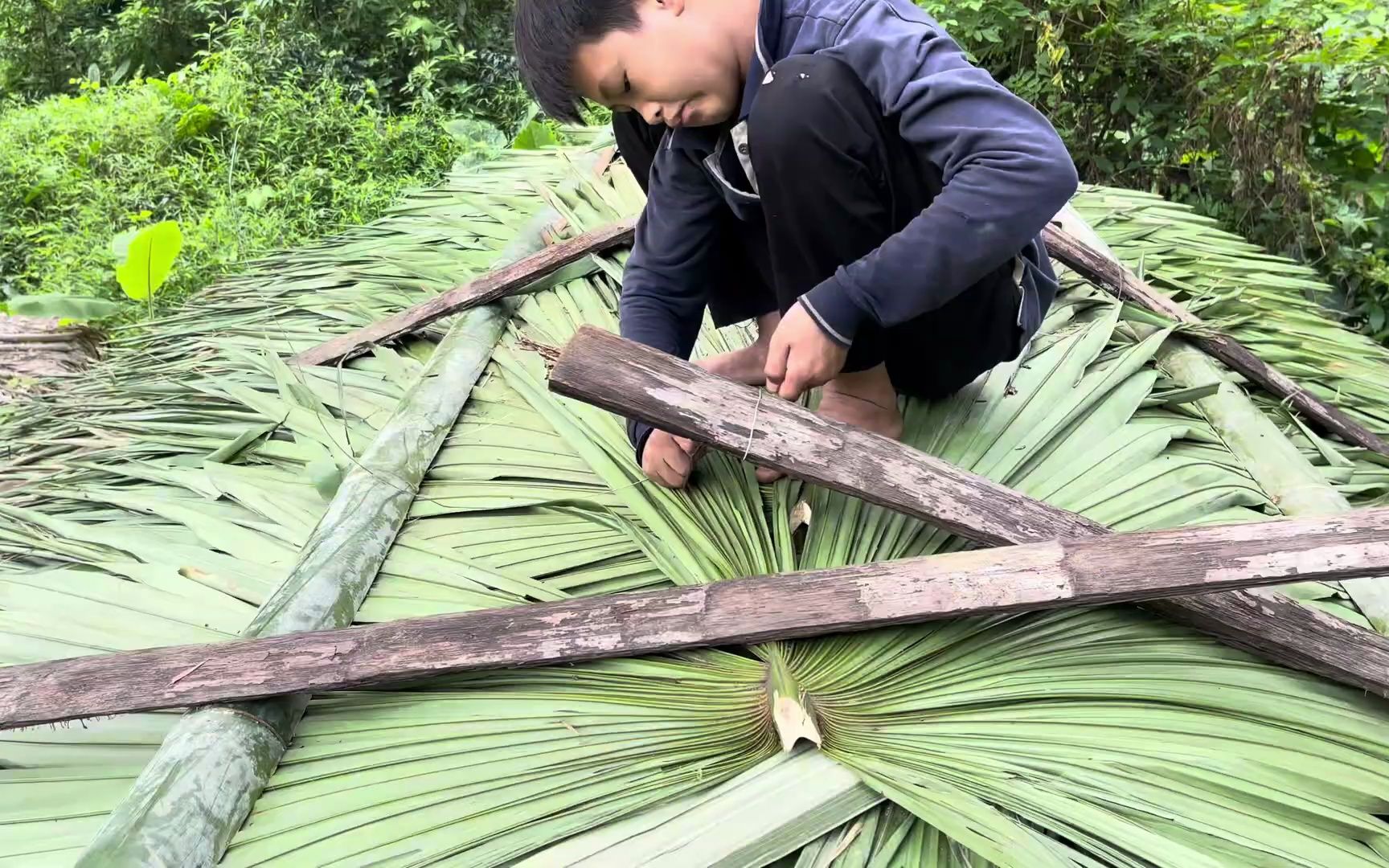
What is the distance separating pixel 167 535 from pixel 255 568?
0.18 meters

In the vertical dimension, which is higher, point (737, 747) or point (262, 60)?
point (262, 60)

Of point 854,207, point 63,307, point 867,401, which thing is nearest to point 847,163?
point 854,207

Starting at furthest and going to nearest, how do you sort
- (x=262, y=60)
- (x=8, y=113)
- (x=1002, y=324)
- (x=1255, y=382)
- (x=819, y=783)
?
(x=8, y=113)
(x=262, y=60)
(x=1255, y=382)
(x=1002, y=324)
(x=819, y=783)

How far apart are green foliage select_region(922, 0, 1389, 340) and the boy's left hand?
1.89 meters

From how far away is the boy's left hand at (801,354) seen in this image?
3.46 feet

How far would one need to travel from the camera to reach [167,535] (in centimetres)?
120

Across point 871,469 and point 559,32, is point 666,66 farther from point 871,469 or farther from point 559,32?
point 871,469

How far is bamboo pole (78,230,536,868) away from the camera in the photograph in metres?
0.76

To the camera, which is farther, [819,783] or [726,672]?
[726,672]

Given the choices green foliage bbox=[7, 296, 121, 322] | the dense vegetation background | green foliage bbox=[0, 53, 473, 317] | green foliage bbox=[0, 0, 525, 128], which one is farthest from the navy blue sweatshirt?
green foliage bbox=[0, 0, 525, 128]

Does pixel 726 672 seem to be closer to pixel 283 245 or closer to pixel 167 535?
pixel 167 535

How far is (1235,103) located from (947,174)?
2.02 meters

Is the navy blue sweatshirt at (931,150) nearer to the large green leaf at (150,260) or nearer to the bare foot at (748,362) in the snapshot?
the bare foot at (748,362)

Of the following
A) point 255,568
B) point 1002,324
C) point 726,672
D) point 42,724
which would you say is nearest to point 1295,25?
point 1002,324
